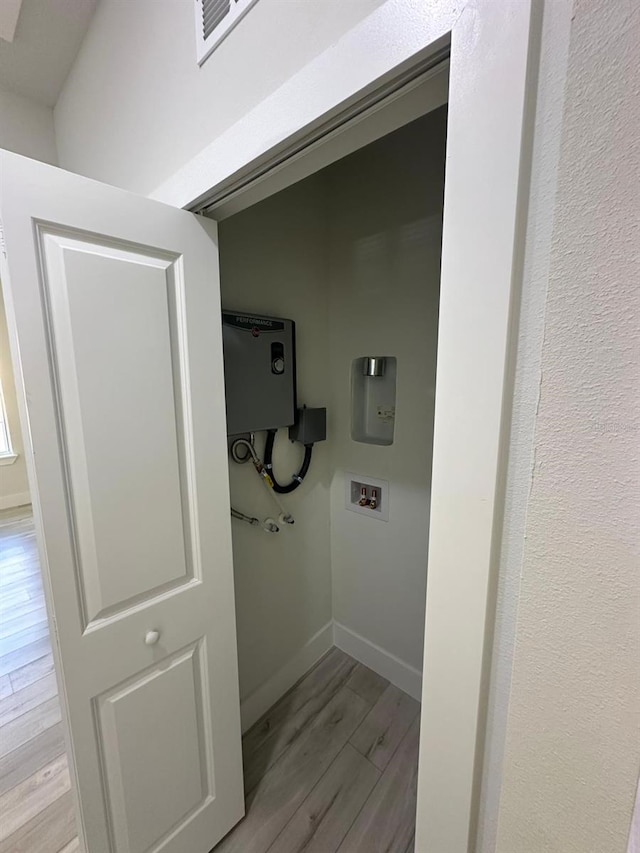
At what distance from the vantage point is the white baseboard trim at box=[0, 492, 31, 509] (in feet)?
12.7

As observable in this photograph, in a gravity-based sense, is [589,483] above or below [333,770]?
above

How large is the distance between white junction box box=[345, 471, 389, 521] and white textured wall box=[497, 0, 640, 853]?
1252 millimetres

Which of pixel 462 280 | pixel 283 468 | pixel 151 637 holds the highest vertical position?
pixel 462 280

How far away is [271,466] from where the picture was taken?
157 centimetres

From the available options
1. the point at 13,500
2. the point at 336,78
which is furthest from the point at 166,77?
the point at 13,500

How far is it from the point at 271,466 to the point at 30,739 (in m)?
1.59

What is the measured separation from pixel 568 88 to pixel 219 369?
872mm

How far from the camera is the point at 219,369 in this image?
1005 mm

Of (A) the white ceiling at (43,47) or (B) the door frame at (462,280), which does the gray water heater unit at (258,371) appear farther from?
(A) the white ceiling at (43,47)

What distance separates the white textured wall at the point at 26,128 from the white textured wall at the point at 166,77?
15 cm

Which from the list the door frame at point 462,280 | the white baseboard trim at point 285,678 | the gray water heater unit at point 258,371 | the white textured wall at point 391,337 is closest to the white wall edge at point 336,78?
the door frame at point 462,280

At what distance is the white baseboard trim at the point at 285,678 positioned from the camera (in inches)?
62.9

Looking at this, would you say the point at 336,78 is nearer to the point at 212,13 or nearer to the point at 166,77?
the point at 212,13

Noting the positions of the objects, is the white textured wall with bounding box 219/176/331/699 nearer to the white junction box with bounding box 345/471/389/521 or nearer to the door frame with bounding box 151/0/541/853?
the white junction box with bounding box 345/471/389/521
